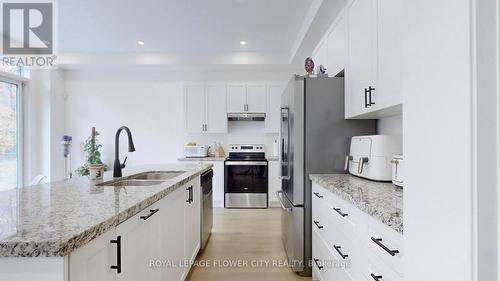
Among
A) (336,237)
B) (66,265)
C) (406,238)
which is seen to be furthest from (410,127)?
(336,237)

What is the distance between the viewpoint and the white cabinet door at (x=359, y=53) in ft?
5.50

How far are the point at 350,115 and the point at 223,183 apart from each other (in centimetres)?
302

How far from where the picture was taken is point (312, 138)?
2.18m

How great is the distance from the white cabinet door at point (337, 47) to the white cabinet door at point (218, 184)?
2754 millimetres

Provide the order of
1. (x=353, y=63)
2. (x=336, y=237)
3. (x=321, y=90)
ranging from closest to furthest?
(x=336, y=237)
(x=353, y=63)
(x=321, y=90)

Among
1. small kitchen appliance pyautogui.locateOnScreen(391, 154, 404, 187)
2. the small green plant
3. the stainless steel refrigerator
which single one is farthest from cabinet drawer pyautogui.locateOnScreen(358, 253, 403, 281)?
the small green plant

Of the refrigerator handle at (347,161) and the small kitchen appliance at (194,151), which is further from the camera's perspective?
the small kitchen appliance at (194,151)

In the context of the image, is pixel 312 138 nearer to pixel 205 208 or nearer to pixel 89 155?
pixel 205 208

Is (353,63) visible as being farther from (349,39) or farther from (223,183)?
(223,183)

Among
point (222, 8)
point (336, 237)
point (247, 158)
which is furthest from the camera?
point (247, 158)

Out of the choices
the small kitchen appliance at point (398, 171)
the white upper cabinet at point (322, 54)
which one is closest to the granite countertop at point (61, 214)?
the small kitchen appliance at point (398, 171)

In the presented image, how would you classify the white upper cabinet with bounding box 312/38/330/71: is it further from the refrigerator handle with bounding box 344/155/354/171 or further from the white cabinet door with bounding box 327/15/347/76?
the refrigerator handle with bounding box 344/155/354/171

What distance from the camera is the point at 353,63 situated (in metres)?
1.96

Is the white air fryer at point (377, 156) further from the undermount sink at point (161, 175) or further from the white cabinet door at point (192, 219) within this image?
the undermount sink at point (161, 175)
